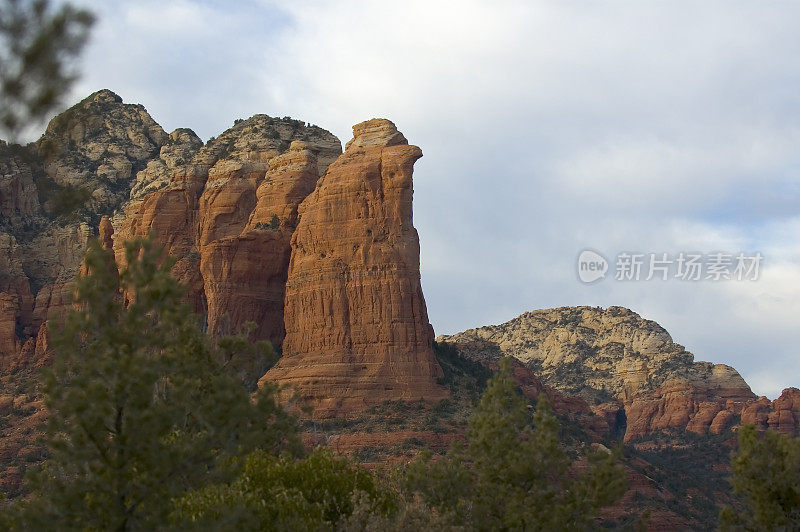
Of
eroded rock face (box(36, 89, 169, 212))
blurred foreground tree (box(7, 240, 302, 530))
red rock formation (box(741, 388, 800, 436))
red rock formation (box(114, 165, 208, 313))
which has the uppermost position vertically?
eroded rock face (box(36, 89, 169, 212))

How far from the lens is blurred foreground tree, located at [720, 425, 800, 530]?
112 feet

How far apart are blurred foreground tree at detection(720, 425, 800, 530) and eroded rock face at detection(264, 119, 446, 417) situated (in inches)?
1468

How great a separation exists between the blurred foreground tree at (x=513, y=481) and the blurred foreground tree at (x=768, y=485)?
479cm

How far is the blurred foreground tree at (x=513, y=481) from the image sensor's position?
105ft

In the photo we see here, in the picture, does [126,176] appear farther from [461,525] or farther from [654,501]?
[461,525]

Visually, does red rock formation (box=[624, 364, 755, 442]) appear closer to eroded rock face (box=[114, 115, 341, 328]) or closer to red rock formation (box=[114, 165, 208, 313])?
eroded rock face (box=[114, 115, 341, 328])

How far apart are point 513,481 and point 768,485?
8.56 metres

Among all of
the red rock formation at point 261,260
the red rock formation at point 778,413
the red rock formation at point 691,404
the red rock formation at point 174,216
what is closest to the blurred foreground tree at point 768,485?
the red rock formation at point 261,260

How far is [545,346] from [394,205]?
69.4m

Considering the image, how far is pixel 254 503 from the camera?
2684 centimetres

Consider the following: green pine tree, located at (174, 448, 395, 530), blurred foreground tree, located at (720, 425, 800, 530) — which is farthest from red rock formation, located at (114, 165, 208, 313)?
blurred foreground tree, located at (720, 425, 800, 530)

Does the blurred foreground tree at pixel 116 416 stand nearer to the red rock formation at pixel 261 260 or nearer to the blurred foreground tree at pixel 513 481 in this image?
the blurred foreground tree at pixel 513 481

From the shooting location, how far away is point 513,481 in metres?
33.1

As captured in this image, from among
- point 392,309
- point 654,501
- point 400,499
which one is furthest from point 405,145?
point 400,499
